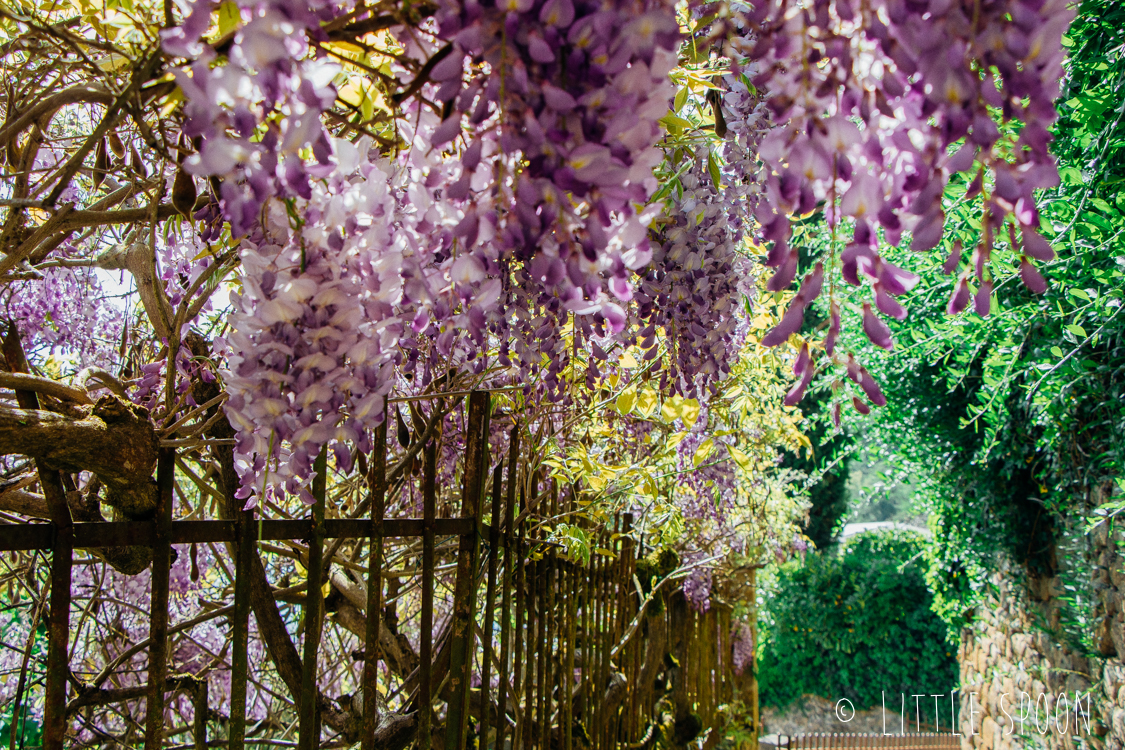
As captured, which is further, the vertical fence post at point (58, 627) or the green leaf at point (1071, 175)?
the green leaf at point (1071, 175)

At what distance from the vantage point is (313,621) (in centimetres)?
102

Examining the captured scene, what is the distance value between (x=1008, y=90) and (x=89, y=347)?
9.77 feet

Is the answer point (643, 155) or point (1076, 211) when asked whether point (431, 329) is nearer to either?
point (643, 155)

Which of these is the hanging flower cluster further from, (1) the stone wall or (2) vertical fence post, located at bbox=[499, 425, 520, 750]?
(1) the stone wall

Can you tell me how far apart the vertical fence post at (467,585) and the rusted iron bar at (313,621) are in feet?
1.08

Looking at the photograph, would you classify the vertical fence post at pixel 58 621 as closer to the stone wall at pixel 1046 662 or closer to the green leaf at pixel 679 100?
the green leaf at pixel 679 100

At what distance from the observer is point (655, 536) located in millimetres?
3400

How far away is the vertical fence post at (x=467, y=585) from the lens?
1.31m

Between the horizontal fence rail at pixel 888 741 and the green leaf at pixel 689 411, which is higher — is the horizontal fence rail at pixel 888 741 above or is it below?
below

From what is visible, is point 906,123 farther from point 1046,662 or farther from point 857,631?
point 857,631

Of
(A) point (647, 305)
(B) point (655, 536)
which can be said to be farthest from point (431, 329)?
(B) point (655, 536)

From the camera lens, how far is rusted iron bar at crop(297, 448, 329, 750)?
0.99 meters

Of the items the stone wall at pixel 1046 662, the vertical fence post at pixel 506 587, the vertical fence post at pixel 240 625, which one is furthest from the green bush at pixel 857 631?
the vertical fence post at pixel 240 625

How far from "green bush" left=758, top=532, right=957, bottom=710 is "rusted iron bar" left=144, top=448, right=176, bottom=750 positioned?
10.3 metres
